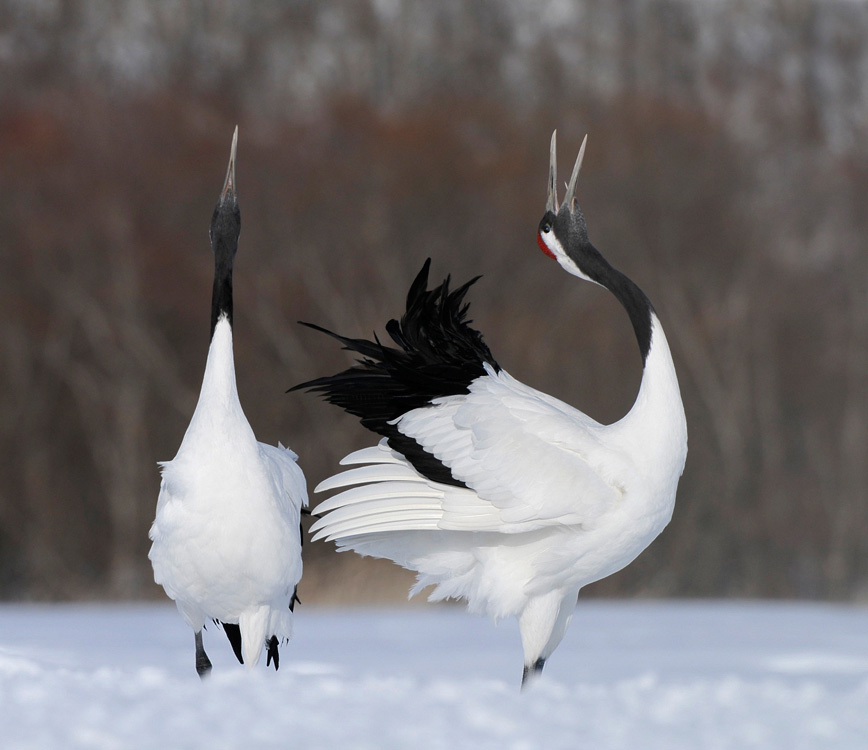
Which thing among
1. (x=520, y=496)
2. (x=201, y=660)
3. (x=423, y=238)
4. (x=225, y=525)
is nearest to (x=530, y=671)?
(x=520, y=496)

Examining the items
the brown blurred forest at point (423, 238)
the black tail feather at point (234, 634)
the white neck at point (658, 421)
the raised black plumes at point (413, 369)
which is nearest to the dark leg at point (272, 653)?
the black tail feather at point (234, 634)

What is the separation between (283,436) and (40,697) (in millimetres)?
7962

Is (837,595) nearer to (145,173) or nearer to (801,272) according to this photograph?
(801,272)

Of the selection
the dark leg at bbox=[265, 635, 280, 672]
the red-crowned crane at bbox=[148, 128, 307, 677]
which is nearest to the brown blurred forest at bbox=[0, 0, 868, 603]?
the dark leg at bbox=[265, 635, 280, 672]

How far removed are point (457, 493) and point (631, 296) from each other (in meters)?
0.90

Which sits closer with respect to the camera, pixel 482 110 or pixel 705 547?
pixel 705 547

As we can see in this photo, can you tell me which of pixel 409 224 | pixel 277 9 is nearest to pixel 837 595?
pixel 409 224

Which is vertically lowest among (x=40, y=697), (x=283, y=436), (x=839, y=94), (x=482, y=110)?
(x=40, y=697)

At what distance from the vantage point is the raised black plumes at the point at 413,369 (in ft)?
13.6

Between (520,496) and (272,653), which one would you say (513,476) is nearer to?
(520,496)

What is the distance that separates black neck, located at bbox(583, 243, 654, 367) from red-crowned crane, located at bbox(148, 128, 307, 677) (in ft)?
4.31

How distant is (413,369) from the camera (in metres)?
4.17

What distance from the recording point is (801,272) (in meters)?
12.5

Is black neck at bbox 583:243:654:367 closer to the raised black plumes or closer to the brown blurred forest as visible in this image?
the raised black plumes
